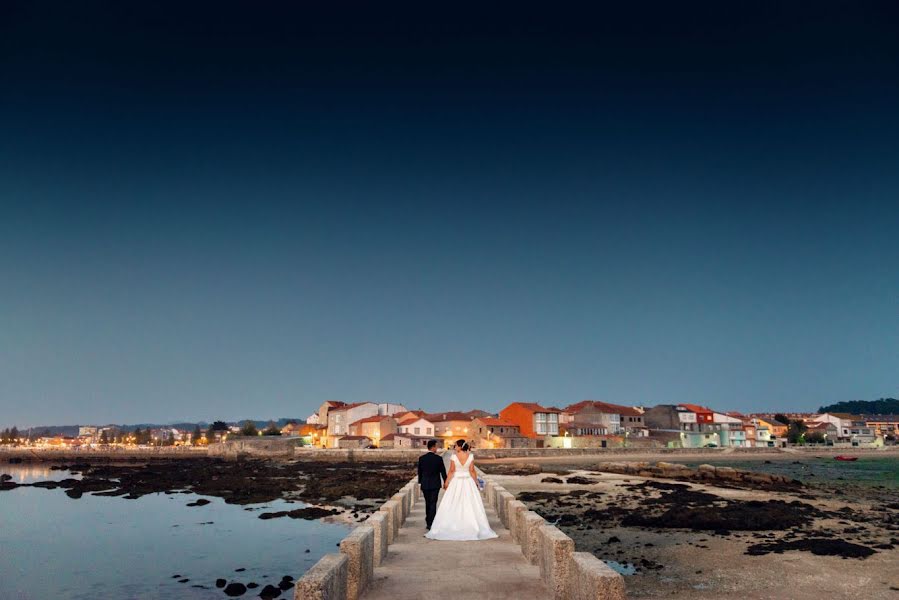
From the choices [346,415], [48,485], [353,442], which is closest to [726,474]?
[353,442]

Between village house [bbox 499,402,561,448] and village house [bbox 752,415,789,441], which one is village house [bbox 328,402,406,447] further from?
village house [bbox 752,415,789,441]

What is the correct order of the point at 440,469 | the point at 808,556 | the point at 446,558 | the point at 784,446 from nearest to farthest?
1. the point at 446,558
2. the point at 440,469
3. the point at 808,556
4. the point at 784,446

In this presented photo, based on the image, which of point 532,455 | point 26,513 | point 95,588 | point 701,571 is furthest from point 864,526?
point 532,455

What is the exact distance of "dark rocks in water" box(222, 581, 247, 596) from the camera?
17906 mm

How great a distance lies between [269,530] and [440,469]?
18.3 m

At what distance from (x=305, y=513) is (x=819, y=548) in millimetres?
24134

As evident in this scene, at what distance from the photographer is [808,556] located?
19047 millimetres

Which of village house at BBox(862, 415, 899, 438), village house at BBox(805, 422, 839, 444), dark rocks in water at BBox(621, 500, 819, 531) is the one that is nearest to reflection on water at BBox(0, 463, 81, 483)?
dark rocks in water at BBox(621, 500, 819, 531)

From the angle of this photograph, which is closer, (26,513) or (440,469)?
(440,469)

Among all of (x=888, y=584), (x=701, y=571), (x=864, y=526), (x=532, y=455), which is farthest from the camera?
(x=532, y=455)

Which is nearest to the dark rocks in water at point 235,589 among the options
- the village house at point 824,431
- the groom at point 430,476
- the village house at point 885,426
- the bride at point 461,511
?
the groom at point 430,476

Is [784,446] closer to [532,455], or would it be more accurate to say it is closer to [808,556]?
[532,455]

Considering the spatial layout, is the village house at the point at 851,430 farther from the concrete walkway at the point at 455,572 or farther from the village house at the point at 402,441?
the concrete walkway at the point at 455,572

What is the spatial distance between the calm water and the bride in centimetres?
701
